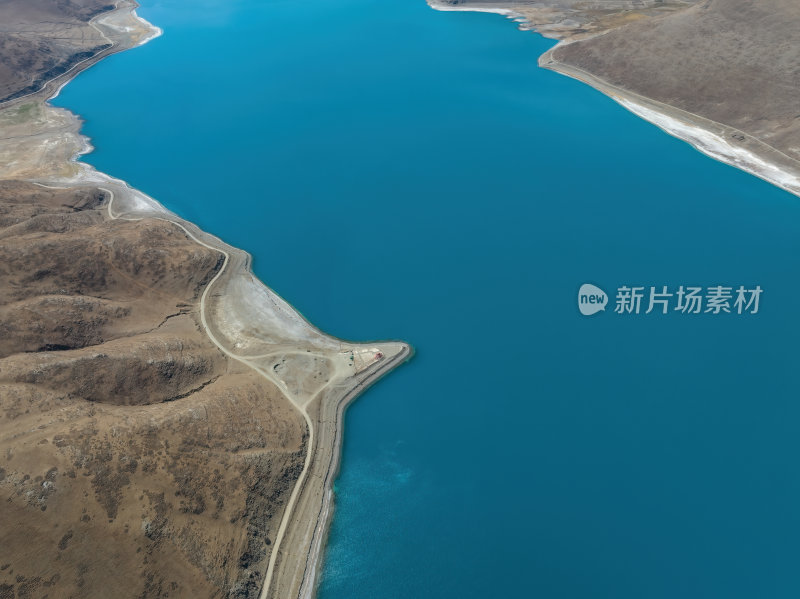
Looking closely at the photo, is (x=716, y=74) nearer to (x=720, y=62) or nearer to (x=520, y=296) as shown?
(x=720, y=62)

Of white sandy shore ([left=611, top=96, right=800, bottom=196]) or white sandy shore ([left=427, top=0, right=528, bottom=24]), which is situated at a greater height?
white sandy shore ([left=427, top=0, right=528, bottom=24])

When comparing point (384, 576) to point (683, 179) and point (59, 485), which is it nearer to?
point (59, 485)

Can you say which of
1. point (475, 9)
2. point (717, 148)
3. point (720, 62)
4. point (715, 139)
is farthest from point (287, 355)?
point (475, 9)

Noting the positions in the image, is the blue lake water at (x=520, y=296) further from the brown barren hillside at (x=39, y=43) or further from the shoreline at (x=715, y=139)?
the brown barren hillside at (x=39, y=43)

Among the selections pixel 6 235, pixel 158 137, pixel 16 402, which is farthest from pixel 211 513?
pixel 158 137

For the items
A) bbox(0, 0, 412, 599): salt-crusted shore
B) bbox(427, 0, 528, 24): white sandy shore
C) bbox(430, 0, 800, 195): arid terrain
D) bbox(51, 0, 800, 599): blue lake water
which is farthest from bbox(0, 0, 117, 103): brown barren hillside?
bbox(430, 0, 800, 195): arid terrain

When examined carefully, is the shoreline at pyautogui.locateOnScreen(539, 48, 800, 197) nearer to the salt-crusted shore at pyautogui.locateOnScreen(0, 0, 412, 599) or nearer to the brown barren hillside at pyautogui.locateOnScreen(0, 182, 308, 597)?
the salt-crusted shore at pyautogui.locateOnScreen(0, 0, 412, 599)
